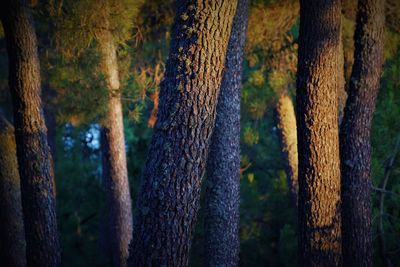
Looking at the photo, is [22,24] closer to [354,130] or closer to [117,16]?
[117,16]

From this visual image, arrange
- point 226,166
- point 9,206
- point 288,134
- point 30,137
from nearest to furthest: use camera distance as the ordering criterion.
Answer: point 30,137, point 226,166, point 9,206, point 288,134

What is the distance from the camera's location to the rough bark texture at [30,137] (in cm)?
627

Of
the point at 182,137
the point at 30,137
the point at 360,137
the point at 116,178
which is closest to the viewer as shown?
the point at 182,137

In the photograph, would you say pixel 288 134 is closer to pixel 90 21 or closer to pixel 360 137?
pixel 360 137

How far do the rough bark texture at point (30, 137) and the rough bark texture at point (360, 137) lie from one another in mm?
3851

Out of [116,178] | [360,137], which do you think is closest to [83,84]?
[116,178]

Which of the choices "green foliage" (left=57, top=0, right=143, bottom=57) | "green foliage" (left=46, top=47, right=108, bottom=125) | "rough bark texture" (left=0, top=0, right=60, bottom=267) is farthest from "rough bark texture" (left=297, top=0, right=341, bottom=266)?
"green foliage" (left=46, top=47, right=108, bottom=125)

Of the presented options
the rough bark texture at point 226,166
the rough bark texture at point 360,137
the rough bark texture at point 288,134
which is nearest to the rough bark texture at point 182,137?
the rough bark texture at point 226,166

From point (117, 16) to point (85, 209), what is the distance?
30.0 feet

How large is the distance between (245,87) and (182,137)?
22.6 ft

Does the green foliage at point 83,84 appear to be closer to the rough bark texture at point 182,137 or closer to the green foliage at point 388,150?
the rough bark texture at point 182,137

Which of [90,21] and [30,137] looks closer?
[30,137]

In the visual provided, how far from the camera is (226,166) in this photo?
679cm

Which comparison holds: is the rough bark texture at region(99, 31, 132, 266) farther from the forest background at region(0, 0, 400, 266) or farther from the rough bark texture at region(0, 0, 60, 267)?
the rough bark texture at region(0, 0, 60, 267)
